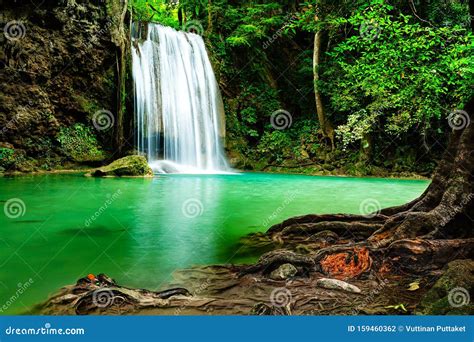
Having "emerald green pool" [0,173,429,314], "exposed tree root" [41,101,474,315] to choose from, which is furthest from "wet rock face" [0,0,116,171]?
"exposed tree root" [41,101,474,315]

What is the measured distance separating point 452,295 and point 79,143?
56.9 feet

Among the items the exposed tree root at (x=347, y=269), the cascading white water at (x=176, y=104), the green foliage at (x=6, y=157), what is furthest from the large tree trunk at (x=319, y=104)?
the exposed tree root at (x=347, y=269)

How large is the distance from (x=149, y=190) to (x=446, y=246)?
8661mm

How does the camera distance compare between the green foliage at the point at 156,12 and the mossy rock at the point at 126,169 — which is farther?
the green foliage at the point at 156,12

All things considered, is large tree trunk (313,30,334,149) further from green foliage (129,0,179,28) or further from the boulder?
the boulder

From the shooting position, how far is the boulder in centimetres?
362

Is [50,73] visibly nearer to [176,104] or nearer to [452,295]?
[176,104]

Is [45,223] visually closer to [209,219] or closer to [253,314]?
[209,219]

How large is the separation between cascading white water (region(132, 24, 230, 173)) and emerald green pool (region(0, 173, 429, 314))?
7965mm

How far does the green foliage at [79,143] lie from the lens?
1725cm

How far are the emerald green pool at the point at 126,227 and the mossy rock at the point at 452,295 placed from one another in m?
2.12

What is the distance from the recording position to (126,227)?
6.14 meters

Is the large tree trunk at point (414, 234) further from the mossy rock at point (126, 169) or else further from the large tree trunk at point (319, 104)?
the large tree trunk at point (319, 104)

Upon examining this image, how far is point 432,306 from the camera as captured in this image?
284cm
